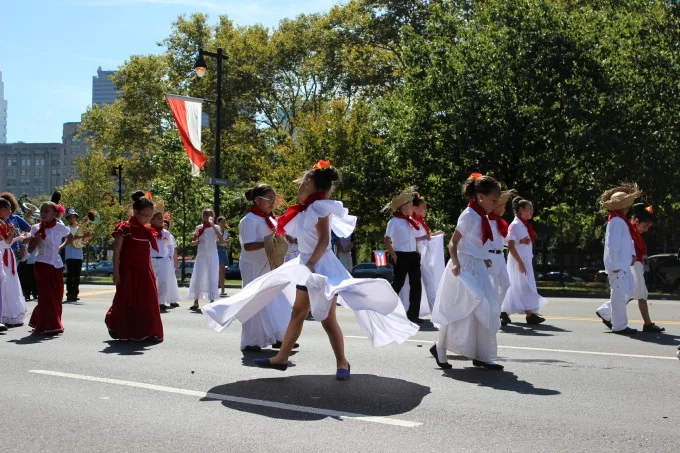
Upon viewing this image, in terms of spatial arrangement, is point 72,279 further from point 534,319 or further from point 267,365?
point 267,365

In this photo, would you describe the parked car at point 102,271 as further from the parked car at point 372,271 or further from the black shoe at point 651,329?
the black shoe at point 651,329

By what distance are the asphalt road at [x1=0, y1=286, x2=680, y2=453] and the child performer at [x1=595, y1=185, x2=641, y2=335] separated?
3.27ft

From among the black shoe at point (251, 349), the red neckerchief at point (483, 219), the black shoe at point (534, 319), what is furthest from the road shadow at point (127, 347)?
the black shoe at point (534, 319)

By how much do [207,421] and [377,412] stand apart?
125 centimetres

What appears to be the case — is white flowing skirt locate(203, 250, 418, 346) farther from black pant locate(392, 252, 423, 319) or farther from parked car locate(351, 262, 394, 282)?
parked car locate(351, 262, 394, 282)

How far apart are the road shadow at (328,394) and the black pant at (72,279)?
13446 millimetres

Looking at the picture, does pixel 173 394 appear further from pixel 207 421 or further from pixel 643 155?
pixel 643 155

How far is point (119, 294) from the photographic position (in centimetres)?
1171

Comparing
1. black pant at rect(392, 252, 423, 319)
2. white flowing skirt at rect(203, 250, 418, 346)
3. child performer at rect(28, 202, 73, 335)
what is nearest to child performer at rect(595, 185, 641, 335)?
black pant at rect(392, 252, 423, 319)

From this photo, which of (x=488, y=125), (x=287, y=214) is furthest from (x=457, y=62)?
(x=287, y=214)

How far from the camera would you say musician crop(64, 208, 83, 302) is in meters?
20.9

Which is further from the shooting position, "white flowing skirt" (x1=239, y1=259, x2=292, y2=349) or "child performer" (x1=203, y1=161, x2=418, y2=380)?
"white flowing skirt" (x1=239, y1=259, x2=292, y2=349)

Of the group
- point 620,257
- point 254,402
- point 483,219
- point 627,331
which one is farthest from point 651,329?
point 254,402

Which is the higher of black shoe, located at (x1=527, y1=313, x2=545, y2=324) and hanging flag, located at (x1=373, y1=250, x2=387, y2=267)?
hanging flag, located at (x1=373, y1=250, x2=387, y2=267)
